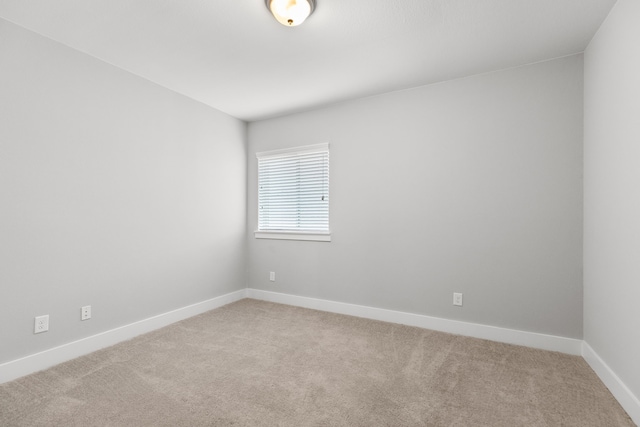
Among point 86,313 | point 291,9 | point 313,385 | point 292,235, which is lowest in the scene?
point 313,385

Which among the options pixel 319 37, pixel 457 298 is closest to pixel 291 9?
pixel 319 37

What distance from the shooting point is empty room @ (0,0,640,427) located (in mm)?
1871

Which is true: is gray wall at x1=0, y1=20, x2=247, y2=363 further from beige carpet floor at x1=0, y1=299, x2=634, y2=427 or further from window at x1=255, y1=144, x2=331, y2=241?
window at x1=255, y1=144, x2=331, y2=241

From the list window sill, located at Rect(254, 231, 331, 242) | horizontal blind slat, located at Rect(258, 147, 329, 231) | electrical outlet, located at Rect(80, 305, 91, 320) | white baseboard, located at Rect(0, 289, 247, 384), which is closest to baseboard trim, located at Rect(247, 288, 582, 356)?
window sill, located at Rect(254, 231, 331, 242)

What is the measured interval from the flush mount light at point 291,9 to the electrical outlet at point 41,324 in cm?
278

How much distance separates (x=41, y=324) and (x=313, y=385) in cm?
210

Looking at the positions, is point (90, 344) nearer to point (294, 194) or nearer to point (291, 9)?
point (294, 194)

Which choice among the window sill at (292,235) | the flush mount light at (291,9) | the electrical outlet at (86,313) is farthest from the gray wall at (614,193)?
the electrical outlet at (86,313)

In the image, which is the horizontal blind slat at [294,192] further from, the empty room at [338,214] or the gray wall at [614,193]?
the gray wall at [614,193]

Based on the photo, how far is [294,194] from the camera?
3.98 m

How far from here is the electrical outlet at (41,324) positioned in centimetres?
221

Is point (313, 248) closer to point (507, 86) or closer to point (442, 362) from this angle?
point (442, 362)

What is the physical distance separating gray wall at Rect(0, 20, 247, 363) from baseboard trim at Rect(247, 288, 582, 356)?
1.18 m

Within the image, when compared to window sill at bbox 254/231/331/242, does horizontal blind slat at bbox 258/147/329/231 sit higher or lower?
higher
